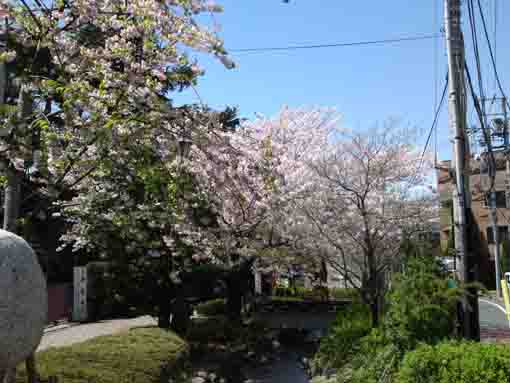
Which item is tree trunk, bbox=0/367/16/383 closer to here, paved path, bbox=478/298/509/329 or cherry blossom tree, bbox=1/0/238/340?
cherry blossom tree, bbox=1/0/238/340

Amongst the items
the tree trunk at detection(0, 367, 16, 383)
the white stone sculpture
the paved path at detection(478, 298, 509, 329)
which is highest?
the white stone sculpture

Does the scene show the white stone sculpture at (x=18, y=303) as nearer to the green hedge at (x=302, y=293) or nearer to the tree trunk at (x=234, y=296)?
the tree trunk at (x=234, y=296)

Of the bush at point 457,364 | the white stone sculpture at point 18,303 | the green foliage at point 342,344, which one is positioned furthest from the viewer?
the green foliage at point 342,344

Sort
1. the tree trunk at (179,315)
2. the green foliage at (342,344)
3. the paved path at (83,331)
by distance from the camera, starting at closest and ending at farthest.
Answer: the green foliage at (342,344) → the tree trunk at (179,315) → the paved path at (83,331)

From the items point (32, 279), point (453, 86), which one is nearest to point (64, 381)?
point (32, 279)

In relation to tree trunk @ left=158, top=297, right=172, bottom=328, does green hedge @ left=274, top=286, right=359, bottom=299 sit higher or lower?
lower

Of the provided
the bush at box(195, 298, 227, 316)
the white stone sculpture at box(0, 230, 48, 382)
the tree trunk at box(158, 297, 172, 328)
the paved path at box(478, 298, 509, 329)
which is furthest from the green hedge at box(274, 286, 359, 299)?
the white stone sculpture at box(0, 230, 48, 382)

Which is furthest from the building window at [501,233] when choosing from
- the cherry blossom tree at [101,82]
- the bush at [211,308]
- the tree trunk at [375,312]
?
the cherry blossom tree at [101,82]

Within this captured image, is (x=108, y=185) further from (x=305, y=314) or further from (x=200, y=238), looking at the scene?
(x=305, y=314)

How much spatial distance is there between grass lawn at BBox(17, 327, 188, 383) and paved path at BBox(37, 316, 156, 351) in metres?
4.12

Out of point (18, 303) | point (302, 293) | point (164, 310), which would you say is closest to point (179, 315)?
point (164, 310)

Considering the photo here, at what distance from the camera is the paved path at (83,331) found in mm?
12828

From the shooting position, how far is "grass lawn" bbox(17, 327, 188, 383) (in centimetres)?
592

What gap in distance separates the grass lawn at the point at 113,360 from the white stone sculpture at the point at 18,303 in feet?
3.99
